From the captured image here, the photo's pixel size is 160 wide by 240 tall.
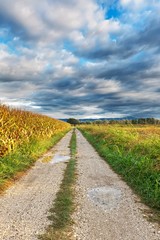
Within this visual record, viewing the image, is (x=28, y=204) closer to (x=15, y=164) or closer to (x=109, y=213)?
(x=109, y=213)

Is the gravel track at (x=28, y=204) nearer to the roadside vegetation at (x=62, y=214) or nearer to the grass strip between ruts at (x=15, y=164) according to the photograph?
the roadside vegetation at (x=62, y=214)

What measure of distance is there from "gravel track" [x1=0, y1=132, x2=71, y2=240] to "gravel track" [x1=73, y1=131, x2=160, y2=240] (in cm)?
74

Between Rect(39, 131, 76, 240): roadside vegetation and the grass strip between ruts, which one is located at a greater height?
the grass strip between ruts

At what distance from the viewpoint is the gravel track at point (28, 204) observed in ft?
16.7

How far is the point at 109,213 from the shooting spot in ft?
20.1

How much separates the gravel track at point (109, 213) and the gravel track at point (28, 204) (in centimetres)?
74

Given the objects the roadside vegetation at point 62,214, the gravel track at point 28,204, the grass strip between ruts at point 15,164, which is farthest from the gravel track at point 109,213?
the grass strip between ruts at point 15,164

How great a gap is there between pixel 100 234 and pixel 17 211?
2157 mm

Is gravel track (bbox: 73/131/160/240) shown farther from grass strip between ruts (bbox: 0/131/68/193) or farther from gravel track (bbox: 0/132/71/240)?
grass strip between ruts (bbox: 0/131/68/193)

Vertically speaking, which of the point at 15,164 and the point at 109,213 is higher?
the point at 15,164

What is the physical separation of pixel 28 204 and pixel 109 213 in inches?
79.4

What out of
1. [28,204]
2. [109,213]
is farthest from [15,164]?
[109,213]

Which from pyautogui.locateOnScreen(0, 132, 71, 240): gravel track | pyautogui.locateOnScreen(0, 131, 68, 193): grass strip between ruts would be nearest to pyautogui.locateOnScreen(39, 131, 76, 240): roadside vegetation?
pyautogui.locateOnScreen(0, 132, 71, 240): gravel track

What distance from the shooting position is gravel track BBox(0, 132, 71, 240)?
5.09m
